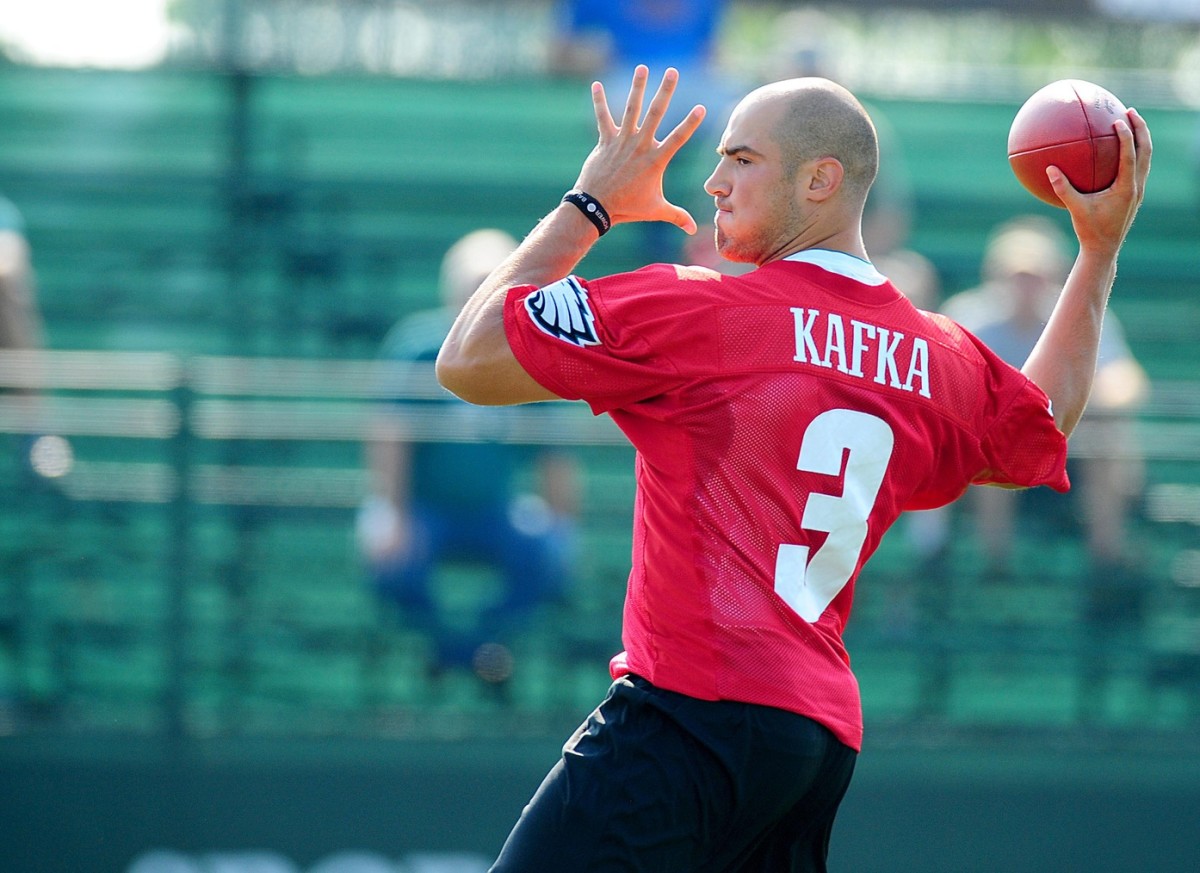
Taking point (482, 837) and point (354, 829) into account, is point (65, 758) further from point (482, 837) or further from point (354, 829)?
point (482, 837)

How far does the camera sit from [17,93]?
383 inches

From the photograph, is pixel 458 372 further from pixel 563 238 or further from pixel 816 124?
pixel 816 124

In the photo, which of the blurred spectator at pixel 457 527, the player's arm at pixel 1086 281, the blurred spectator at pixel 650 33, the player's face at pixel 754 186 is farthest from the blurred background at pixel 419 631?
the player's face at pixel 754 186

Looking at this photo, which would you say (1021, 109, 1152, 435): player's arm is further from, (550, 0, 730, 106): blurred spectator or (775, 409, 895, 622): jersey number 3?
(550, 0, 730, 106): blurred spectator

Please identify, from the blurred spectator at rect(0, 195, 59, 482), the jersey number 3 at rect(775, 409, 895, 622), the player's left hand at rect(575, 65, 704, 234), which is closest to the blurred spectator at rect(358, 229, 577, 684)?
the blurred spectator at rect(0, 195, 59, 482)

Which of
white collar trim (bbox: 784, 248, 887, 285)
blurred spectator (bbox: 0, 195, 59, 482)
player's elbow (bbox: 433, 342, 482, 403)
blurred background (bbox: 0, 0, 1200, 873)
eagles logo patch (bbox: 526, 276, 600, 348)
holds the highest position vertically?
white collar trim (bbox: 784, 248, 887, 285)

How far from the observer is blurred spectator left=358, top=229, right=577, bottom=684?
5.93m

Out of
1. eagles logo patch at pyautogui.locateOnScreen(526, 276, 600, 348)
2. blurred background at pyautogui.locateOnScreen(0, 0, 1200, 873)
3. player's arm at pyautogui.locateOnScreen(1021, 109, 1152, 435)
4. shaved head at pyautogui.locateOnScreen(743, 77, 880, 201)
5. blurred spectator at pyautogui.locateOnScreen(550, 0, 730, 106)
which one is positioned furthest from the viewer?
blurred spectator at pyautogui.locateOnScreen(550, 0, 730, 106)

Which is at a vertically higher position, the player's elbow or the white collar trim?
the white collar trim

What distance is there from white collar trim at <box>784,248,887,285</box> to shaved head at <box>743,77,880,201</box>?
14cm

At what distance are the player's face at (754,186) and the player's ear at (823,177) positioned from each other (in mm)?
34

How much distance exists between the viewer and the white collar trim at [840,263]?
303 cm

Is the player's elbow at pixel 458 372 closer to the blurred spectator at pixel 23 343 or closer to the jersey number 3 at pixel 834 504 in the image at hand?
the jersey number 3 at pixel 834 504

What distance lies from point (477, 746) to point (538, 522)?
89 centimetres
